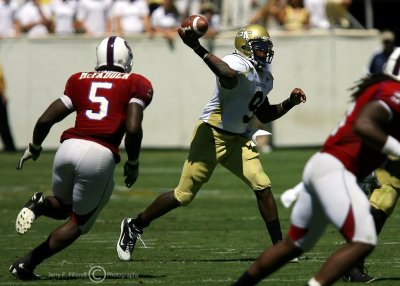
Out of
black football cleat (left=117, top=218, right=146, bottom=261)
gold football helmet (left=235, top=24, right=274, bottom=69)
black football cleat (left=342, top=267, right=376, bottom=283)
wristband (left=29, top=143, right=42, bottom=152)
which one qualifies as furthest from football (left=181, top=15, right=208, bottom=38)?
black football cleat (left=342, top=267, right=376, bottom=283)

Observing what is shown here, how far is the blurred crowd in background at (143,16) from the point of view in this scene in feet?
74.4

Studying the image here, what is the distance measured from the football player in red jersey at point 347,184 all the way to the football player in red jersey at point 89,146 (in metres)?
1.75

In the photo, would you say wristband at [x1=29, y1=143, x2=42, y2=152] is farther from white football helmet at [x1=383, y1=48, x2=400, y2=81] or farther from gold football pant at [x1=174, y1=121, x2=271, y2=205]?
white football helmet at [x1=383, y1=48, x2=400, y2=81]

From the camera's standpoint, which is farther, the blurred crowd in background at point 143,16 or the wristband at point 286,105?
the blurred crowd in background at point 143,16

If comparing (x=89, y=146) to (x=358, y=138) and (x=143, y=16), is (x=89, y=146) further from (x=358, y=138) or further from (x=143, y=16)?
(x=143, y=16)

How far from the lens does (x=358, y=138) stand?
701 cm

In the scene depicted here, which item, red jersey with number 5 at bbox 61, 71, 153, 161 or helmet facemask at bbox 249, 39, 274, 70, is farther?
helmet facemask at bbox 249, 39, 274, 70

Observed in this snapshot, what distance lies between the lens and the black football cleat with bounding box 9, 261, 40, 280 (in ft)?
27.7

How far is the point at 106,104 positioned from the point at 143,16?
46.8ft

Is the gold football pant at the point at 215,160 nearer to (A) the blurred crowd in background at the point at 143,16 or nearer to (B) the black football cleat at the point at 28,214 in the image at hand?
(B) the black football cleat at the point at 28,214

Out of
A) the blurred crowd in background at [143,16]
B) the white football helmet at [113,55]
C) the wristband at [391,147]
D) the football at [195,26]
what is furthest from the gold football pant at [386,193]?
the blurred crowd in background at [143,16]

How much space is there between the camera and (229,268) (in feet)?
29.9

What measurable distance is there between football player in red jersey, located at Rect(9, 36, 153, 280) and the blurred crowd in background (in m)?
13.7

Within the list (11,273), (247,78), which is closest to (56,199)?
(11,273)
